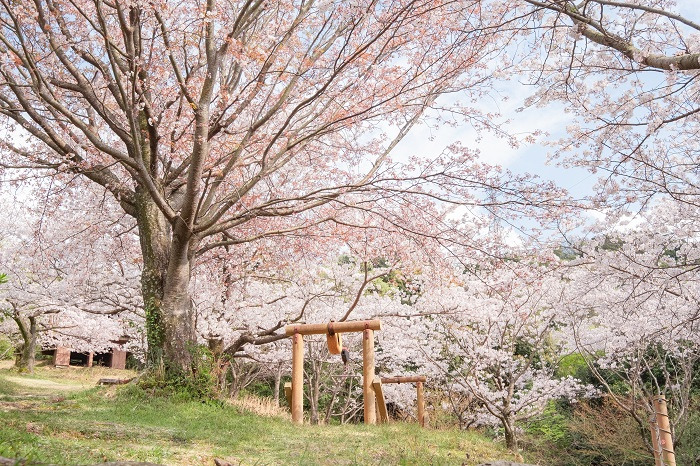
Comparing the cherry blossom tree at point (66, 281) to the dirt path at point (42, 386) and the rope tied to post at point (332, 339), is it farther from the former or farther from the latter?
the rope tied to post at point (332, 339)

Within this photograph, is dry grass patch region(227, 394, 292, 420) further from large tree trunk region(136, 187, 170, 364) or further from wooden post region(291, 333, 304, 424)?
large tree trunk region(136, 187, 170, 364)

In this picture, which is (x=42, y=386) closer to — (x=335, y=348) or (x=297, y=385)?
(x=297, y=385)

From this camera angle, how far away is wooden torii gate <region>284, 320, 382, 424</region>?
770 cm

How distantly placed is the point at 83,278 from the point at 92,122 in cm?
513

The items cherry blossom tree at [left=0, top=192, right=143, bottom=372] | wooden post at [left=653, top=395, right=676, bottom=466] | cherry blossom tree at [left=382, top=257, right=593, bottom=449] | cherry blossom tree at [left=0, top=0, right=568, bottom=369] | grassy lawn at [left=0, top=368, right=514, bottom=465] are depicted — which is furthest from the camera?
cherry blossom tree at [left=382, top=257, right=593, bottom=449]

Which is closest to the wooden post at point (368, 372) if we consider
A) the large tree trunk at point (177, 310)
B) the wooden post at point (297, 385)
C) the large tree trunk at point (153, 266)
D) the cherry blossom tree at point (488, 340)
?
the wooden post at point (297, 385)

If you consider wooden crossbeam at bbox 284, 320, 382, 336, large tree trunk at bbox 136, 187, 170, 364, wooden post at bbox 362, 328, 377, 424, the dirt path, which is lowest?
the dirt path

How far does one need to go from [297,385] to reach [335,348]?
29.0 inches

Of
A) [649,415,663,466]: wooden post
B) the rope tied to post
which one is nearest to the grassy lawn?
the rope tied to post

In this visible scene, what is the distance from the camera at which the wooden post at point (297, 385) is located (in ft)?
25.6

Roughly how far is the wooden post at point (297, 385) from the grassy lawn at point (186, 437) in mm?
346

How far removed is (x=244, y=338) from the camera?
31.5 ft

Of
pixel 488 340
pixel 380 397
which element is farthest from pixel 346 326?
pixel 488 340

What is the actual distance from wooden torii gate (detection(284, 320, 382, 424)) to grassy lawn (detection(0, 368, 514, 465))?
461 mm
